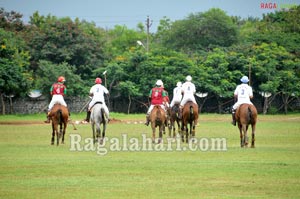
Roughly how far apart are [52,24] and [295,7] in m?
31.4

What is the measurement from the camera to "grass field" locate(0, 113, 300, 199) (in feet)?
52.9

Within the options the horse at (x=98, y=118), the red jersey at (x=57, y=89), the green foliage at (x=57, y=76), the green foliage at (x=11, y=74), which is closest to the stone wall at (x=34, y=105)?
the green foliage at (x=57, y=76)

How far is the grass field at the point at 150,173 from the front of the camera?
16109 millimetres

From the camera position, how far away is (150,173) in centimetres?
1920

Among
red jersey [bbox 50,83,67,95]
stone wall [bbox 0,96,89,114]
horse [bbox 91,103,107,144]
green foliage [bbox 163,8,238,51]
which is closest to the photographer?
horse [bbox 91,103,107,144]

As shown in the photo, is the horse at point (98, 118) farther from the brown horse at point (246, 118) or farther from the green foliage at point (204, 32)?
the green foliage at point (204, 32)

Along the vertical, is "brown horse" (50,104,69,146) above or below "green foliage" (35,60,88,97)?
below

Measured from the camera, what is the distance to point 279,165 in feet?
68.1

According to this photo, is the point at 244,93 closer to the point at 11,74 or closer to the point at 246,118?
the point at 246,118

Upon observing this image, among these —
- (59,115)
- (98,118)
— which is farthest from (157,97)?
(59,115)

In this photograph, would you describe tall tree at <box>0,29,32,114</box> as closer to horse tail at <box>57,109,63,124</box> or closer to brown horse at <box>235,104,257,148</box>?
horse tail at <box>57,109,63,124</box>

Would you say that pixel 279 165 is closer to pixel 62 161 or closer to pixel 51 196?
pixel 62 161

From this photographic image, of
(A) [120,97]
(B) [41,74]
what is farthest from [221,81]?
(B) [41,74]

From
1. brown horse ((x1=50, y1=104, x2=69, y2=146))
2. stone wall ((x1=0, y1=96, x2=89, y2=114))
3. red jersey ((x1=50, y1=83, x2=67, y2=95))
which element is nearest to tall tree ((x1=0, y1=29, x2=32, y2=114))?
stone wall ((x1=0, y1=96, x2=89, y2=114))
